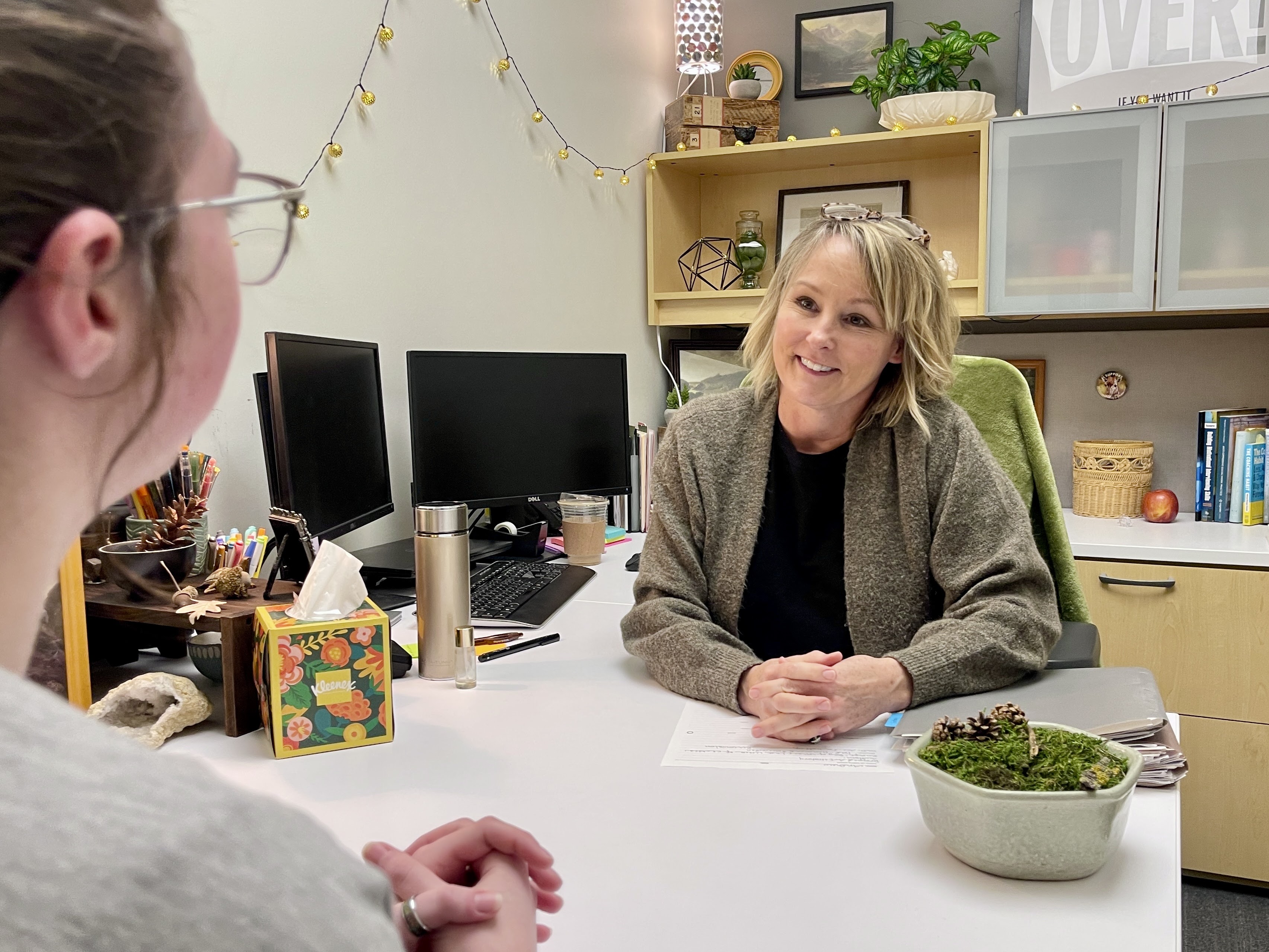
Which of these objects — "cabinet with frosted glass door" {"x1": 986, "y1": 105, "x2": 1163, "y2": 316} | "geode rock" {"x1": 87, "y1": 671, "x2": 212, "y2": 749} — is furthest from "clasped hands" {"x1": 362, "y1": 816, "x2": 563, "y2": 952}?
"cabinet with frosted glass door" {"x1": 986, "y1": 105, "x2": 1163, "y2": 316}

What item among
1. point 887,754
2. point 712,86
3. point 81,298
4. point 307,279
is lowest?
point 887,754

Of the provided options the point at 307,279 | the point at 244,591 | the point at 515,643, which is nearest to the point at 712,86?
the point at 307,279

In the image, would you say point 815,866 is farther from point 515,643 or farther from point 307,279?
point 307,279

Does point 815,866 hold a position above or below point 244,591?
below

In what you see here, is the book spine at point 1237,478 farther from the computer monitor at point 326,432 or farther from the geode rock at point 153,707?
the geode rock at point 153,707

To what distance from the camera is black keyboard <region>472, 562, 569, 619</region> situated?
67.7 inches

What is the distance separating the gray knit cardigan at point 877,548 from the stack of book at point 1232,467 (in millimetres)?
1528

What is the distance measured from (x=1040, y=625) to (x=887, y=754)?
356 millimetres

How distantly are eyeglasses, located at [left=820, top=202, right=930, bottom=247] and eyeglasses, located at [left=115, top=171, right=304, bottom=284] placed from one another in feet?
4.16

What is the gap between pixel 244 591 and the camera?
1.26m

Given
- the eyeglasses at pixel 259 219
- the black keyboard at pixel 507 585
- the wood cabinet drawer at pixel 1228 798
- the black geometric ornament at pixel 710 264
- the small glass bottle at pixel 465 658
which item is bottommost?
the wood cabinet drawer at pixel 1228 798

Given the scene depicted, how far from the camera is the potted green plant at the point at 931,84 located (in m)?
2.81

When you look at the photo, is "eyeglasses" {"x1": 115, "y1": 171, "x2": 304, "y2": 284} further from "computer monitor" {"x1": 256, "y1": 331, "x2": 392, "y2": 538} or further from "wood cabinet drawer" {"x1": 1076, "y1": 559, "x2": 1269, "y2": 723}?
"wood cabinet drawer" {"x1": 1076, "y1": 559, "x2": 1269, "y2": 723}

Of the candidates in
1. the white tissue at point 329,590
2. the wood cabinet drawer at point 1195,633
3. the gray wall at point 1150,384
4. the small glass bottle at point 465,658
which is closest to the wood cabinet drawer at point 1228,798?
the wood cabinet drawer at point 1195,633
